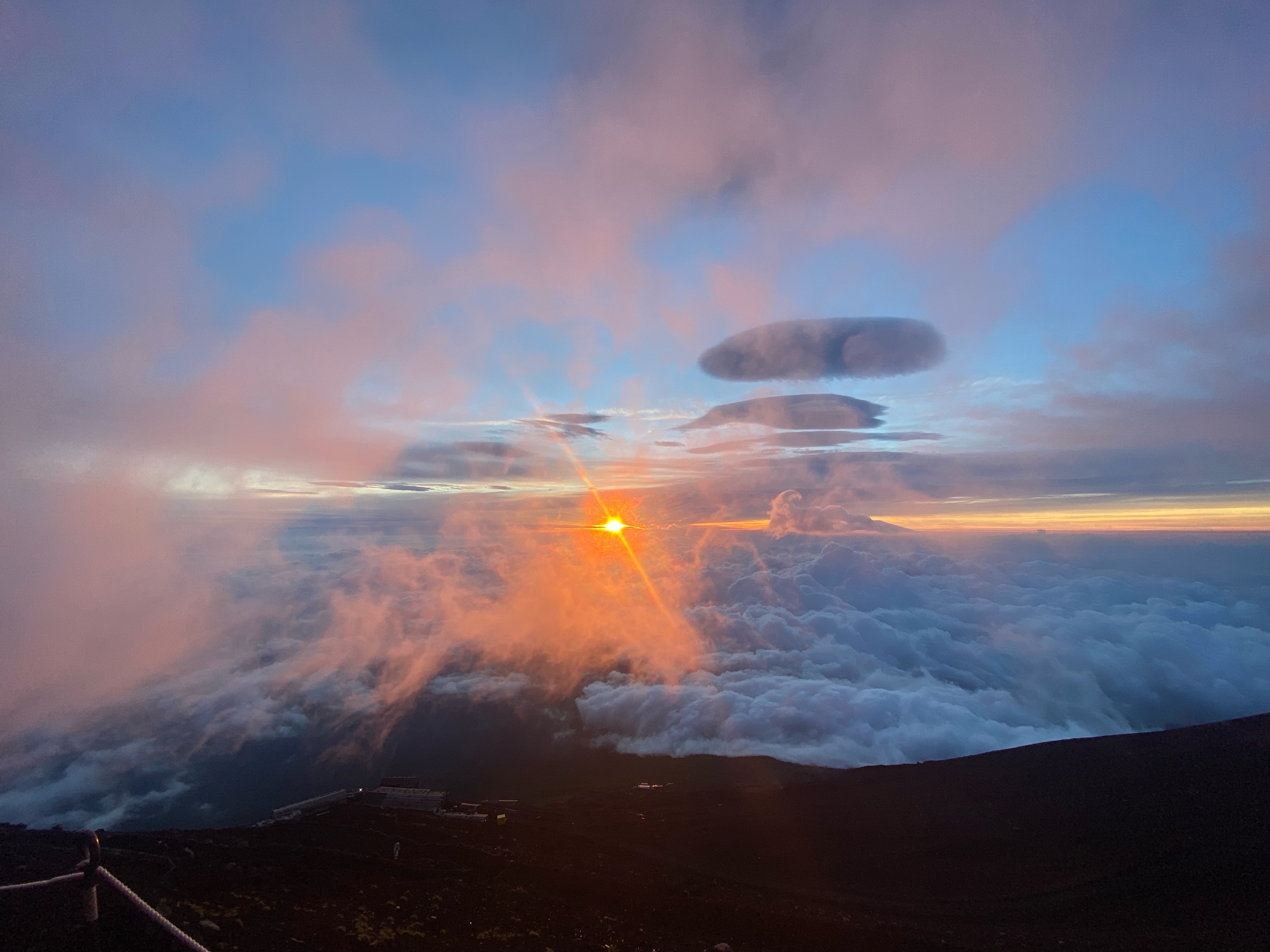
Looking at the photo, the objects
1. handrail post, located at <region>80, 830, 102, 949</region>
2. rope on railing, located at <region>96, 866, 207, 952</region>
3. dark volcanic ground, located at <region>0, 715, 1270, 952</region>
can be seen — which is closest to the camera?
rope on railing, located at <region>96, 866, 207, 952</region>

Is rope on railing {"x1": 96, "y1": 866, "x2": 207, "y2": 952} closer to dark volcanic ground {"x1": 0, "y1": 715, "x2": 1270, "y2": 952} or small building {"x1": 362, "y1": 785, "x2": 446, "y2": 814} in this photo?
dark volcanic ground {"x1": 0, "y1": 715, "x2": 1270, "y2": 952}

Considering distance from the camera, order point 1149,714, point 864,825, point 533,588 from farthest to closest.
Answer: point 533,588, point 1149,714, point 864,825

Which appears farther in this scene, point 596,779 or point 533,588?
point 533,588

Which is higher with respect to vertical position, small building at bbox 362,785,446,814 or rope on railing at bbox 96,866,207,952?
rope on railing at bbox 96,866,207,952

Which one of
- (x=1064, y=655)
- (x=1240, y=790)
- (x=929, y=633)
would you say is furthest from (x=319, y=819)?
(x=1064, y=655)

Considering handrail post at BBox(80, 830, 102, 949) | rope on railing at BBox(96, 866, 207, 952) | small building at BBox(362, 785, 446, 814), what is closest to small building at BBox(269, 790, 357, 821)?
small building at BBox(362, 785, 446, 814)

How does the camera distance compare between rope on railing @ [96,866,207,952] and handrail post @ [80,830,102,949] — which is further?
handrail post @ [80,830,102,949]

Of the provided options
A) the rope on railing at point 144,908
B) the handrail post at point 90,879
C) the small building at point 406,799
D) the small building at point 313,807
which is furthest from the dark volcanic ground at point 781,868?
the rope on railing at point 144,908

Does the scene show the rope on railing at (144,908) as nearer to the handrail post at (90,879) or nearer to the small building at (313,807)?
the handrail post at (90,879)

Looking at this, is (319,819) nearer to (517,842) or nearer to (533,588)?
(517,842)
